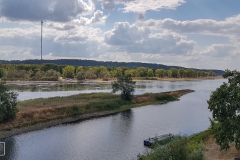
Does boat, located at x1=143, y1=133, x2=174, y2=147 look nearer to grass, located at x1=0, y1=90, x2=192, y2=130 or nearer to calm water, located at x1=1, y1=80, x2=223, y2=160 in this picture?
calm water, located at x1=1, y1=80, x2=223, y2=160

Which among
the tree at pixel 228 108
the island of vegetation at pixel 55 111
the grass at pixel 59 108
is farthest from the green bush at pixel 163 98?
the tree at pixel 228 108

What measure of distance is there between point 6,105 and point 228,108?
131 ft

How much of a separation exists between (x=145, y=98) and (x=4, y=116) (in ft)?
162


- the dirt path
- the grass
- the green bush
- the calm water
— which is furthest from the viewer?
the green bush

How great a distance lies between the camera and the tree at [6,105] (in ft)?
165

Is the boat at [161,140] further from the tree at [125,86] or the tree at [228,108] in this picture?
the tree at [125,86]

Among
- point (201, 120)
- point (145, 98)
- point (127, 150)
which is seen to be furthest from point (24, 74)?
point (127, 150)

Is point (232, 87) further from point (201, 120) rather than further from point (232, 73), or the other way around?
point (201, 120)

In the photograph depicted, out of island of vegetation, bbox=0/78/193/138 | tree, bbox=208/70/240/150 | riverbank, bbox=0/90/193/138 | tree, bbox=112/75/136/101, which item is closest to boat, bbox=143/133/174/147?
tree, bbox=208/70/240/150

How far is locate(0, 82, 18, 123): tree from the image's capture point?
5041cm

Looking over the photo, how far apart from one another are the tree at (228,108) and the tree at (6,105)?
3763 cm

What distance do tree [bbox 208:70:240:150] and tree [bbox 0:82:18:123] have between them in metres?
37.6

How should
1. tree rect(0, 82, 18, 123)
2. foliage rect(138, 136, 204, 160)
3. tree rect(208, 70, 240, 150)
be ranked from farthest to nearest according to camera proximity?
tree rect(0, 82, 18, 123) → tree rect(208, 70, 240, 150) → foliage rect(138, 136, 204, 160)

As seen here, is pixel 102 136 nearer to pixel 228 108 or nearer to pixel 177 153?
pixel 228 108
